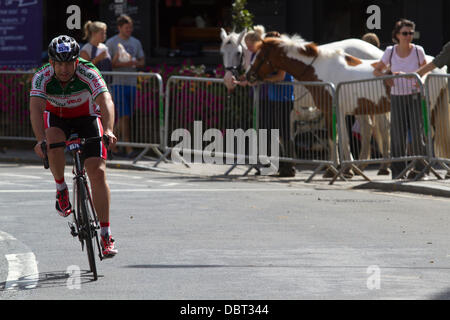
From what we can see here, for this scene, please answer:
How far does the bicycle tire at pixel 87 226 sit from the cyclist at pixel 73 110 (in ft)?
0.58

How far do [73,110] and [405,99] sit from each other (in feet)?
24.1

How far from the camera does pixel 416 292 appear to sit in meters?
7.91

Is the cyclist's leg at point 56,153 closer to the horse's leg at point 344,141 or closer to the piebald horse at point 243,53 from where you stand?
the horse's leg at point 344,141

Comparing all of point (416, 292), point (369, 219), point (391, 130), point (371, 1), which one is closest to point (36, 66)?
point (371, 1)

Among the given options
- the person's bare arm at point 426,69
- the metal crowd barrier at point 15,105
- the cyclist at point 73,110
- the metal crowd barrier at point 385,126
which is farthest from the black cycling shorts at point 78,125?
the metal crowd barrier at point 15,105

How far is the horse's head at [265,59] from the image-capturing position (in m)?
17.0

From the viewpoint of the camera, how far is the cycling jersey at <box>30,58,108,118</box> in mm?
9031

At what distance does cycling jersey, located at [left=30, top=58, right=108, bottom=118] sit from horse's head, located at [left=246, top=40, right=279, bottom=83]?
7.95m

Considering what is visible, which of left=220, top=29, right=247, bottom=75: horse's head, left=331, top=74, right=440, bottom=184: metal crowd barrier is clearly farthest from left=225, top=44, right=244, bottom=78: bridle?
left=331, top=74, right=440, bottom=184: metal crowd barrier

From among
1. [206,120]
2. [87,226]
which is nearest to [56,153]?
[87,226]

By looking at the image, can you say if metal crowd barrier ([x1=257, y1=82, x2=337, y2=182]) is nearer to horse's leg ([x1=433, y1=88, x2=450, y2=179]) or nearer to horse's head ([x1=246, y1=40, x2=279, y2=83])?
horse's head ([x1=246, y1=40, x2=279, y2=83])

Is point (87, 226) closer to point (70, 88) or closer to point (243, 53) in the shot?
point (70, 88)

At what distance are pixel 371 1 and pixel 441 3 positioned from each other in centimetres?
139
